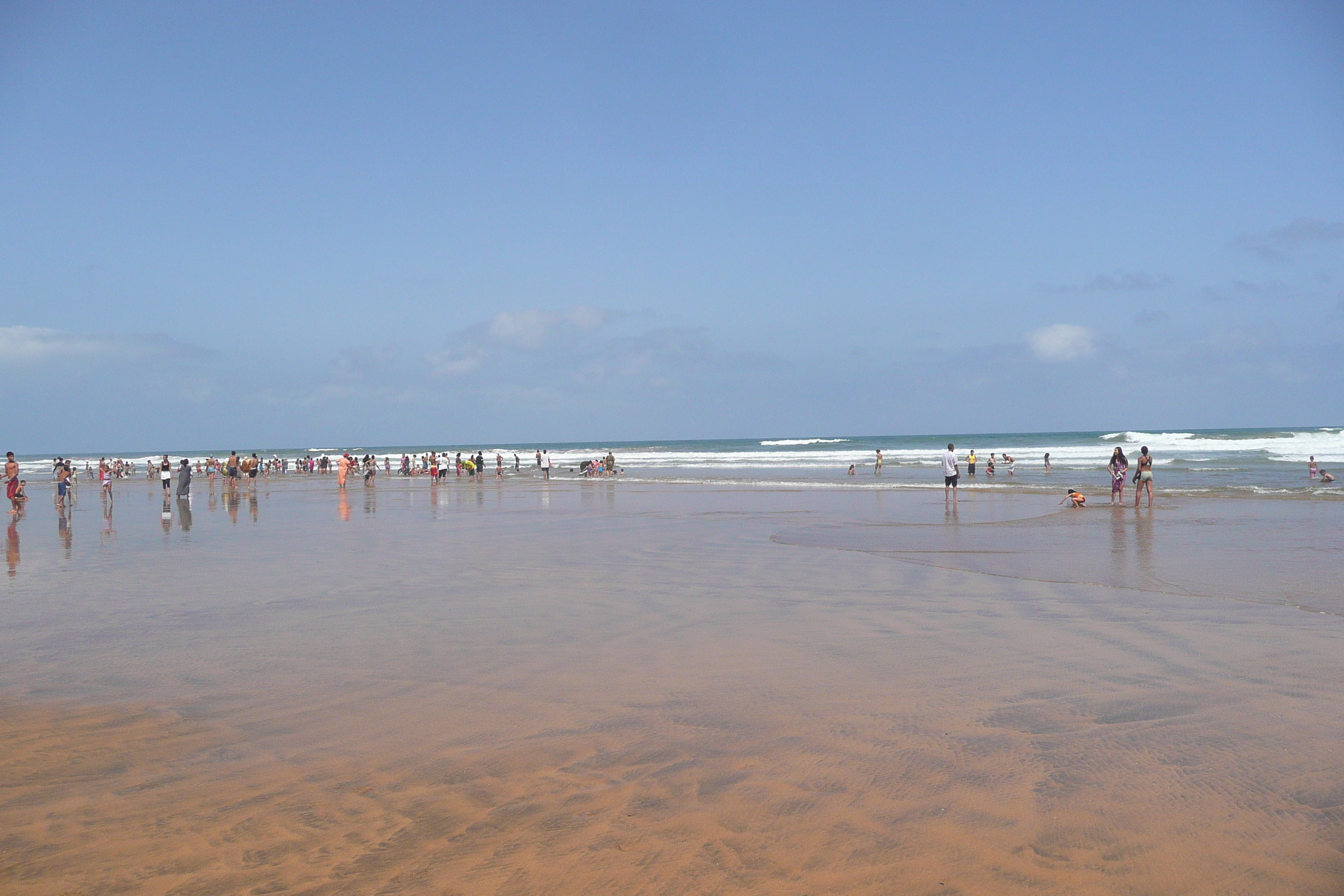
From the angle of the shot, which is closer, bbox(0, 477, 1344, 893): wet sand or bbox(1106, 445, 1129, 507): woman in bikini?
bbox(0, 477, 1344, 893): wet sand

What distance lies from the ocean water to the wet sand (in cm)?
2152

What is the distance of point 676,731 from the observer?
553 centimetres

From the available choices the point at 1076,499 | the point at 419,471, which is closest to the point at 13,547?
the point at 1076,499

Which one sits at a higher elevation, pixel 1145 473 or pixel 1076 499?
pixel 1145 473

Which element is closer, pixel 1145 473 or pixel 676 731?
pixel 676 731

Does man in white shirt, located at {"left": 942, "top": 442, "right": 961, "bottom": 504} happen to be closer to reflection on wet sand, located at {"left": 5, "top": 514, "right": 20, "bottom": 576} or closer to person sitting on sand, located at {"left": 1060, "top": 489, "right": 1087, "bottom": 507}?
person sitting on sand, located at {"left": 1060, "top": 489, "right": 1087, "bottom": 507}

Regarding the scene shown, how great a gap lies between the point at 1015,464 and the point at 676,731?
58.4m

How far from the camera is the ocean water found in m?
33.9

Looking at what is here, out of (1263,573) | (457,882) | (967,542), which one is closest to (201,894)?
(457,882)

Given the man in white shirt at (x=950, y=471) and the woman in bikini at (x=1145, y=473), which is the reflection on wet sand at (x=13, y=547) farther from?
the woman in bikini at (x=1145, y=473)

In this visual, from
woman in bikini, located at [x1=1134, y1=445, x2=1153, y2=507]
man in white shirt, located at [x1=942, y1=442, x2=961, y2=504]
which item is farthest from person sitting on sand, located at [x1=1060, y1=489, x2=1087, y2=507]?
man in white shirt, located at [x1=942, y1=442, x2=961, y2=504]

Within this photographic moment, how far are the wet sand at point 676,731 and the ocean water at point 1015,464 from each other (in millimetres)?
21519

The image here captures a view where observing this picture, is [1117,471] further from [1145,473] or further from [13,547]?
[13,547]

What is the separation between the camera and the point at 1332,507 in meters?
21.4
